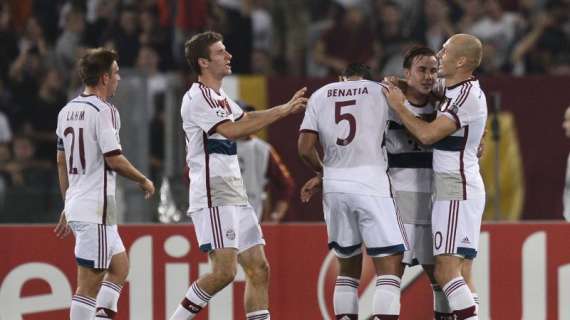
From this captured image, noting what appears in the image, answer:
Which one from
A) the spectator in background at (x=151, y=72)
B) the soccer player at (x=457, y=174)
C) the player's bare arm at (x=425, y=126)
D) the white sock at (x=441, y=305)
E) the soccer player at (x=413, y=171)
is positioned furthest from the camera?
the spectator in background at (x=151, y=72)

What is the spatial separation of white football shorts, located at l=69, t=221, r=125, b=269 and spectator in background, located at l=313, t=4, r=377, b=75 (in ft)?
21.9

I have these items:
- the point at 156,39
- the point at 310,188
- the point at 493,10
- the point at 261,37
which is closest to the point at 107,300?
the point at 310,188

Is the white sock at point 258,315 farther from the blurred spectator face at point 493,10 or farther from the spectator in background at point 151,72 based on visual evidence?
the blurred spectator face at point 493,10

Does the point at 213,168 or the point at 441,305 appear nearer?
the point at 213,168

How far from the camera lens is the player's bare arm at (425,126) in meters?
8.75

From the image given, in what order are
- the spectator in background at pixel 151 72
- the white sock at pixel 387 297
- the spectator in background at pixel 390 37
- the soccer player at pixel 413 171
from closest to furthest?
the white sock at pixel 387 297
the soccer player at pixel 413 171
the spectator in background at pixel 151 72
the spectator in background at pixel 390 37

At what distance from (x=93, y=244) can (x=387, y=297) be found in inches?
75.5

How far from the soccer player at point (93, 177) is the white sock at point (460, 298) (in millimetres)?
2010

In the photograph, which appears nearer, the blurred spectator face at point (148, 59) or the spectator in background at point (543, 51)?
the blurred spectator face at point (148, 59)

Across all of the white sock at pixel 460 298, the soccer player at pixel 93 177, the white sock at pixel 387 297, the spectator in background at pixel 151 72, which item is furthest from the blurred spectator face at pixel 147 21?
the white sock at pixel 460 298

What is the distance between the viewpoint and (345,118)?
901 centimetres

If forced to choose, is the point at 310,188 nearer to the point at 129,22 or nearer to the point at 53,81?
the point at 53,81

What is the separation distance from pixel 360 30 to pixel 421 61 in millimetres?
6408

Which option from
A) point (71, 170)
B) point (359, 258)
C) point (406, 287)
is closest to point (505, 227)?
point (406, 287)
